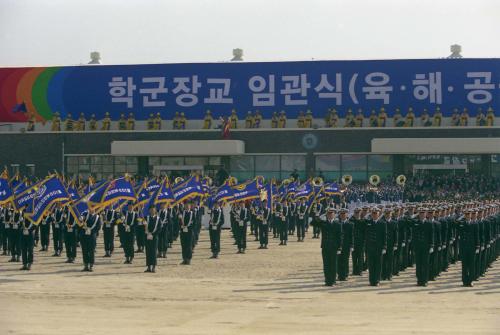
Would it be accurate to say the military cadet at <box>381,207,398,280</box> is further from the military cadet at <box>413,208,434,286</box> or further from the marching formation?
the military cadet at <box>413,208,434,286</box>

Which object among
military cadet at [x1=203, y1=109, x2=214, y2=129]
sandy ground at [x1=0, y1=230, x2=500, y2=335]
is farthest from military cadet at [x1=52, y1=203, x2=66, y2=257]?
military cadet at [x1=203, y1=109, x2=214, y2=129]

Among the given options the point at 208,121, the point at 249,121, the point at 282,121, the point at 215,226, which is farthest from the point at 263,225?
the point at 208,121

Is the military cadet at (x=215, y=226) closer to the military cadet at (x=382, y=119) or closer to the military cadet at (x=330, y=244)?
the military cadet at (x=330, y=244)

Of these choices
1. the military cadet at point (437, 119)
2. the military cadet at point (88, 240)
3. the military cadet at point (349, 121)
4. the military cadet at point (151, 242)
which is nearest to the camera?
the military cadet at point (151, 242)

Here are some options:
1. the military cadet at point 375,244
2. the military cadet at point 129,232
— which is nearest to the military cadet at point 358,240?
the military cadet at point 375,244

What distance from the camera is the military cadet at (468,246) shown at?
24.1m

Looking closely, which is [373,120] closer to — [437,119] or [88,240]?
[437,119]

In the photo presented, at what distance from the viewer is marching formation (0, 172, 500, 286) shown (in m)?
24.5

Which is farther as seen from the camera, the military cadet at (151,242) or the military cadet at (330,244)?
→ the military cadet at (151,242)

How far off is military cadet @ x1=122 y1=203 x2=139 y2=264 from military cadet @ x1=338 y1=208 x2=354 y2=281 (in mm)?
7538

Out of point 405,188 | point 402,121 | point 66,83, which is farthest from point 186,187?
point 66,83

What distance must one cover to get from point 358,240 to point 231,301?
17.5ft

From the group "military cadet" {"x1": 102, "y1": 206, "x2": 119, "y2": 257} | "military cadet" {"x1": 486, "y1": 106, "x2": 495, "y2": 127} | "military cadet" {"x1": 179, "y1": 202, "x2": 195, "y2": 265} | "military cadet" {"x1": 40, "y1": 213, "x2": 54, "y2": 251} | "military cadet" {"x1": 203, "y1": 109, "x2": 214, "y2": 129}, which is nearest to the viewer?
"military cadet" {"x1": 179, "y1": 202, "x2": 195, "y2": 265}

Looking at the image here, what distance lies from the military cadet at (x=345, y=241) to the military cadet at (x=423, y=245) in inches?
58.1
